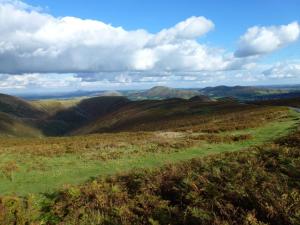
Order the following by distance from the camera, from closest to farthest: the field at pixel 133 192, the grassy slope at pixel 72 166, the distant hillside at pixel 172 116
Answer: the field at pixel 133 192
the grassy slope at pixel 72 166
the distant hillside at pixel 172 116

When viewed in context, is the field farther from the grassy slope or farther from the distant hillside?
the distant hillside

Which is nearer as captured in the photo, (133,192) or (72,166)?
(133,192)

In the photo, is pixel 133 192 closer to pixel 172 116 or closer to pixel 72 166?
pixel 72 166

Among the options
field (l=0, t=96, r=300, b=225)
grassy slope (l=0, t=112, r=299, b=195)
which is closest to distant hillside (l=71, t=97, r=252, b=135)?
grassy slope (l=0, t=112, r=299, b=195)

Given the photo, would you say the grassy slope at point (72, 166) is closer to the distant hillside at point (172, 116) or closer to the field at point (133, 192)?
the field at point (133, 192)

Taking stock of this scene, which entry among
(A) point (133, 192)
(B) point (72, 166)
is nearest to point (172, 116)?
(B) point (72, 166)

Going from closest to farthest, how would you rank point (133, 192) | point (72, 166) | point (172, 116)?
point (133, 192), point (72, 166), point (172, 116)

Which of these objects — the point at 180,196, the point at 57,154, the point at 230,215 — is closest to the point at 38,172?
the point at 57,154

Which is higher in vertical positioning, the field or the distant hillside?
the field

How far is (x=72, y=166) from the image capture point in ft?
74.5

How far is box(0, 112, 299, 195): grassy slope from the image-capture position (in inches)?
741

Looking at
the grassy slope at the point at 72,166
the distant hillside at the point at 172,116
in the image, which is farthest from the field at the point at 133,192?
the distant hillside at the point at 172,116

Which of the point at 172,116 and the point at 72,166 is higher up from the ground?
the point at 72,166

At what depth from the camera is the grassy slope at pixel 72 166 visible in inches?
741
